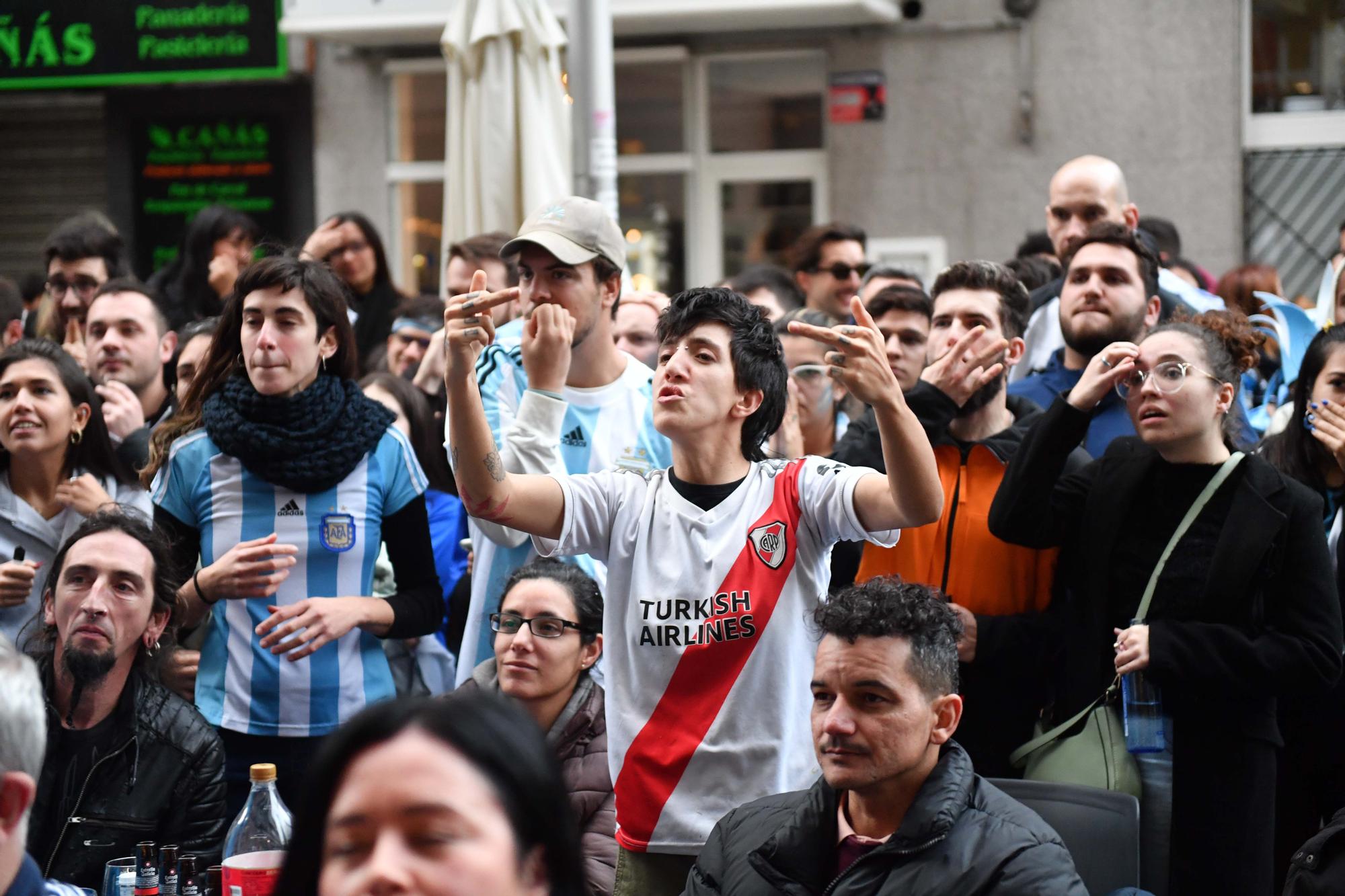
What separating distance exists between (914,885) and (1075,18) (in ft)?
29.2

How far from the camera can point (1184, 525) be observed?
3949 mm

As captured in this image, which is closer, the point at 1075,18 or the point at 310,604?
the point at 310,604

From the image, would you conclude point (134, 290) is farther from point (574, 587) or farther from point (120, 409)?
point (574, 587)

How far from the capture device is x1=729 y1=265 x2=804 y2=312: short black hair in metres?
6.86

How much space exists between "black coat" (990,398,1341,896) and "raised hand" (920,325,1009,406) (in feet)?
0.65

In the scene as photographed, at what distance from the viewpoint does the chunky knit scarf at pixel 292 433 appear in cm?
424

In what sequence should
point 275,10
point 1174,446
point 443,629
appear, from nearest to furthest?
point 1174,446, point 443,629, point 275,10

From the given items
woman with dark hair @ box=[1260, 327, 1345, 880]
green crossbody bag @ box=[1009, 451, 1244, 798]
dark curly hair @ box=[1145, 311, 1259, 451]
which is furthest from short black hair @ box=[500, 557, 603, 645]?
woman with dark hair @ box=[1260, 327, 1345, 880]

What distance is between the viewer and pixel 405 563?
4508 mm

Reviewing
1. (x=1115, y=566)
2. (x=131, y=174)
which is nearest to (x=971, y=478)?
(x=1115, y=566)

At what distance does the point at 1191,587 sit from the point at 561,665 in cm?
167

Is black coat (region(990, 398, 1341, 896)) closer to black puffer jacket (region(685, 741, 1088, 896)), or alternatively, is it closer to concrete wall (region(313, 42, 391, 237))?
black puffer jacket (region(685, 741, 1088, 896))

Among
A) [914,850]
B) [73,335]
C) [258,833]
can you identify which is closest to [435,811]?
[914,850]

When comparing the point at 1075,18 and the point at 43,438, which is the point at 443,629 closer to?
the point at 43,438
